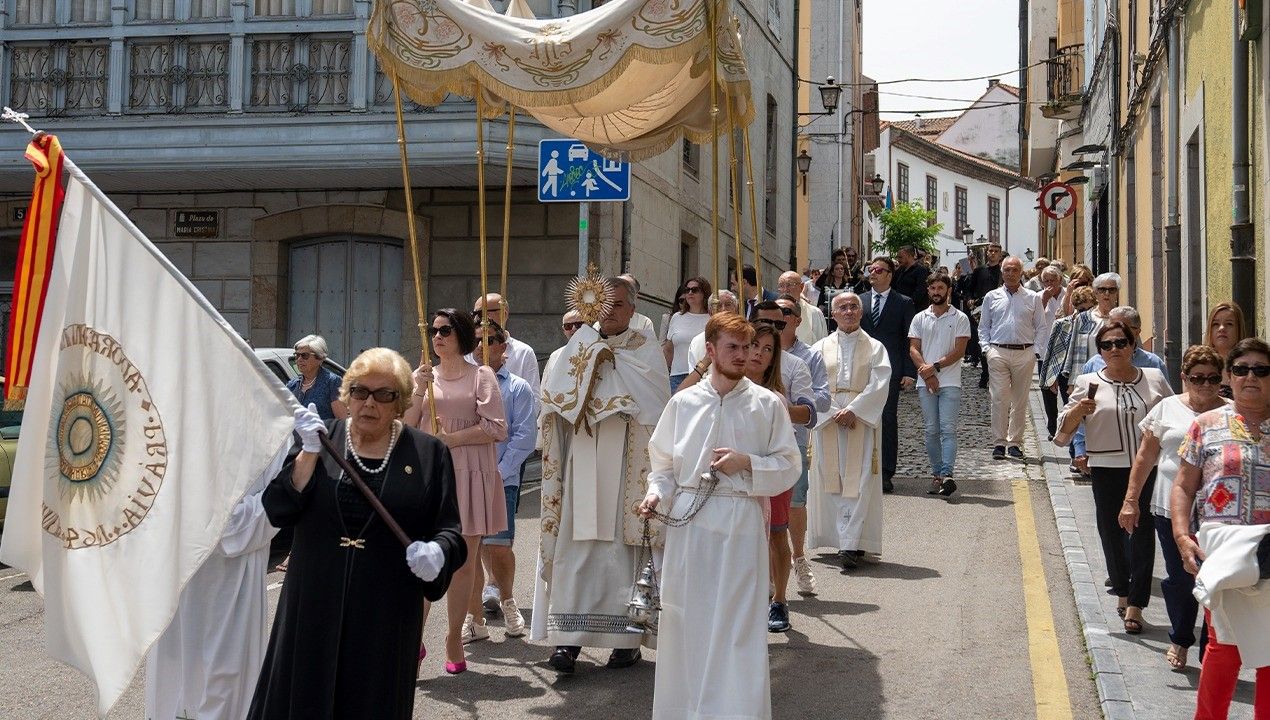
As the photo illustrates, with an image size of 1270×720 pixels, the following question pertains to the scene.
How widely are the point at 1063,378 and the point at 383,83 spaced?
873 cm

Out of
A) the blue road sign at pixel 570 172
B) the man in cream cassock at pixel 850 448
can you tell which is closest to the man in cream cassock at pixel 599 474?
the man in cream cassock at pixel 850 448

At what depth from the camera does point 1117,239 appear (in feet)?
71.3

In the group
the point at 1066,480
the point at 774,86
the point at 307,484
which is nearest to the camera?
the point at 307,484

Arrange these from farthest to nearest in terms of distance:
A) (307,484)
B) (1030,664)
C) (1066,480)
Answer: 1. (1066,480)
2. (1030,664)
3. (307,484)

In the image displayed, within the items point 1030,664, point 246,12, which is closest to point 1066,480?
point 1030,664

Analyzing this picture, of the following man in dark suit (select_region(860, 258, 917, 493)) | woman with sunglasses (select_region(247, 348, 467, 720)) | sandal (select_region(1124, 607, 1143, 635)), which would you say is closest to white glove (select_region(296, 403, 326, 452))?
woman with sunglasses (select_region(247, 348, 467, 720))

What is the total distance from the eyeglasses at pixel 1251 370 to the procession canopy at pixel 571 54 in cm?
307

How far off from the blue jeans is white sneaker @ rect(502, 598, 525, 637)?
5.53 m

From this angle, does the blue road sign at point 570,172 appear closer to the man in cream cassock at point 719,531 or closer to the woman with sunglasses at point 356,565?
the man in cream cassock at point 719,531

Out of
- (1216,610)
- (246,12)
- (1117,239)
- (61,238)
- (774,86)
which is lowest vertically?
(1216,610)

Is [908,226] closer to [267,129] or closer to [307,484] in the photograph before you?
[267,129]

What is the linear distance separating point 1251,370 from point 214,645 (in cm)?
425

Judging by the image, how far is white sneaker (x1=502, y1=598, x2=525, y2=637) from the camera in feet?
27.6

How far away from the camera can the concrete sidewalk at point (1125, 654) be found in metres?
6.39
